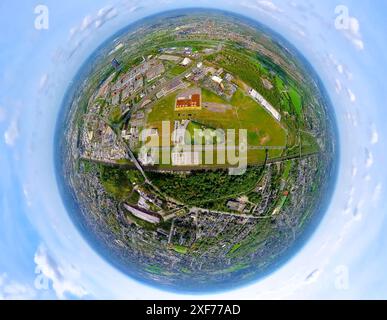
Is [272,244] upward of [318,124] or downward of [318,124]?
downward

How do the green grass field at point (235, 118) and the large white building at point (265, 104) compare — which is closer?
the green grass field at point (235, 118)

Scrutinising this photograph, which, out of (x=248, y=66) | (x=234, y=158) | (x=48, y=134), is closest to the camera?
(x=234, y=158)

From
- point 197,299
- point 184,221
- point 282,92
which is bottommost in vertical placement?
point 197,299

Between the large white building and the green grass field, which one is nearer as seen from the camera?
the green grass field

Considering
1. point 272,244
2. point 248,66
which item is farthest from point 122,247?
point 248,66

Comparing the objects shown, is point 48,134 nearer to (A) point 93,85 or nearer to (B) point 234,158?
(A) point 93,85

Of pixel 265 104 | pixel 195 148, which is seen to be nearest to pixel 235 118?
pixel 265 104

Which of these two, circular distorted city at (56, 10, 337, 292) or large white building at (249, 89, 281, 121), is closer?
circular distorted city at (56, 10, 337, 292)

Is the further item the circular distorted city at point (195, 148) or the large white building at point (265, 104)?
the large white building at point (265, 104)
